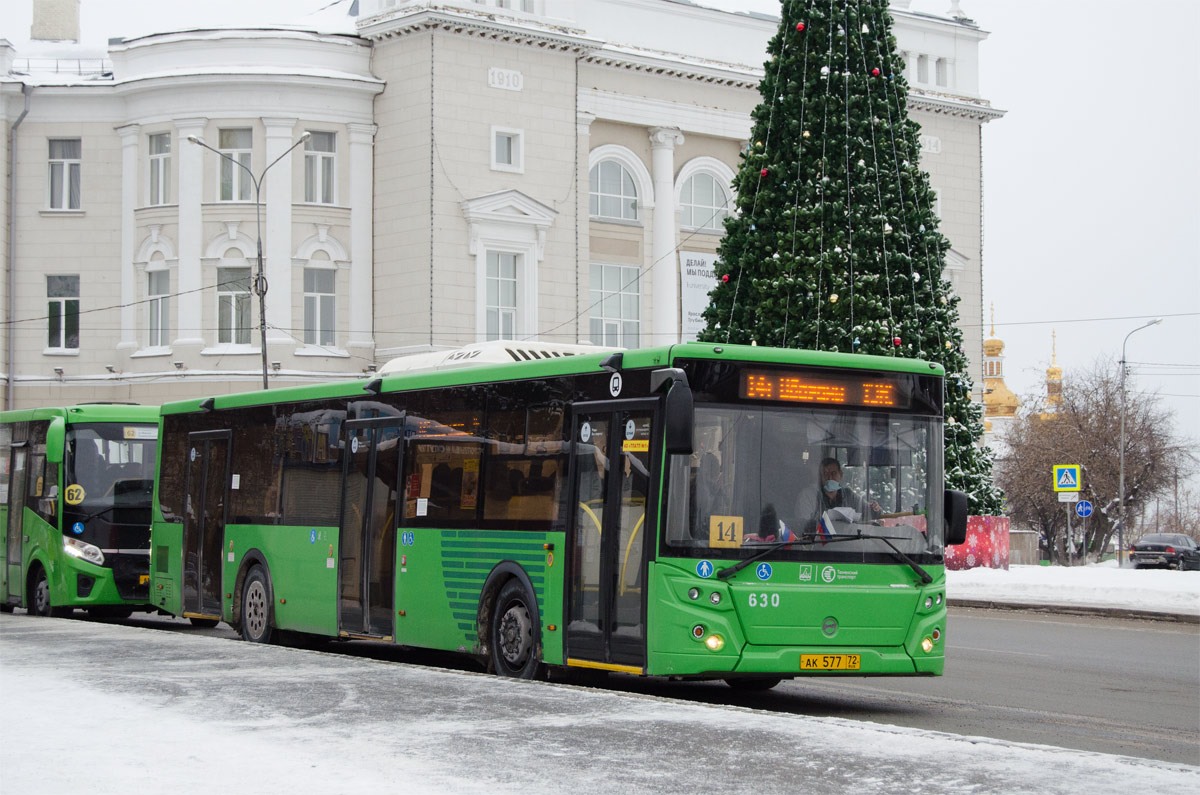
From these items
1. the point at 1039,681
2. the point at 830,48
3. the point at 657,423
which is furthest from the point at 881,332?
the point at 657,423

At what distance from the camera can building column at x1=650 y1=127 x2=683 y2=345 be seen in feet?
195

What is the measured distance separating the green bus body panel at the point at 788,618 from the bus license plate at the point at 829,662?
44 millimetres

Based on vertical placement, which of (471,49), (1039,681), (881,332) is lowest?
(1039,681)

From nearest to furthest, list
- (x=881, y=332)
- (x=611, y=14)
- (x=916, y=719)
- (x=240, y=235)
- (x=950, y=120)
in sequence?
(x=916, y=719)
(x=881, y=332)
(x=240, y=235)
(x=611, y=14)
(x=950, y=120)

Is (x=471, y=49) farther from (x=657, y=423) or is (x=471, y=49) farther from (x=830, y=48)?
(x=657, y=423)

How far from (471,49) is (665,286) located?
10777mm

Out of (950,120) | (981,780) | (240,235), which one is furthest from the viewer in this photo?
(950,120)

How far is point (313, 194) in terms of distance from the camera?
54.0 metres

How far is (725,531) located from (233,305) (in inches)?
1641

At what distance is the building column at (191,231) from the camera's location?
52.9 metres

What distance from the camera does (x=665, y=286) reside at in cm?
5966

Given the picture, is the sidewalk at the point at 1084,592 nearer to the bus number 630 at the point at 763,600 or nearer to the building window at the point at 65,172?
the bus number 630 at the point at 763,600

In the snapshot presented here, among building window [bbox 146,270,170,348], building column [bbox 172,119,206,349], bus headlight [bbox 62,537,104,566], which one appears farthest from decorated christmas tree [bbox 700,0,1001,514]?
building window [bbox 146,270,170,348]

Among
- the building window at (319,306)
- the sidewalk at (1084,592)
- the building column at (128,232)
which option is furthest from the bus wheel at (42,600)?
the building column at (128,232)
